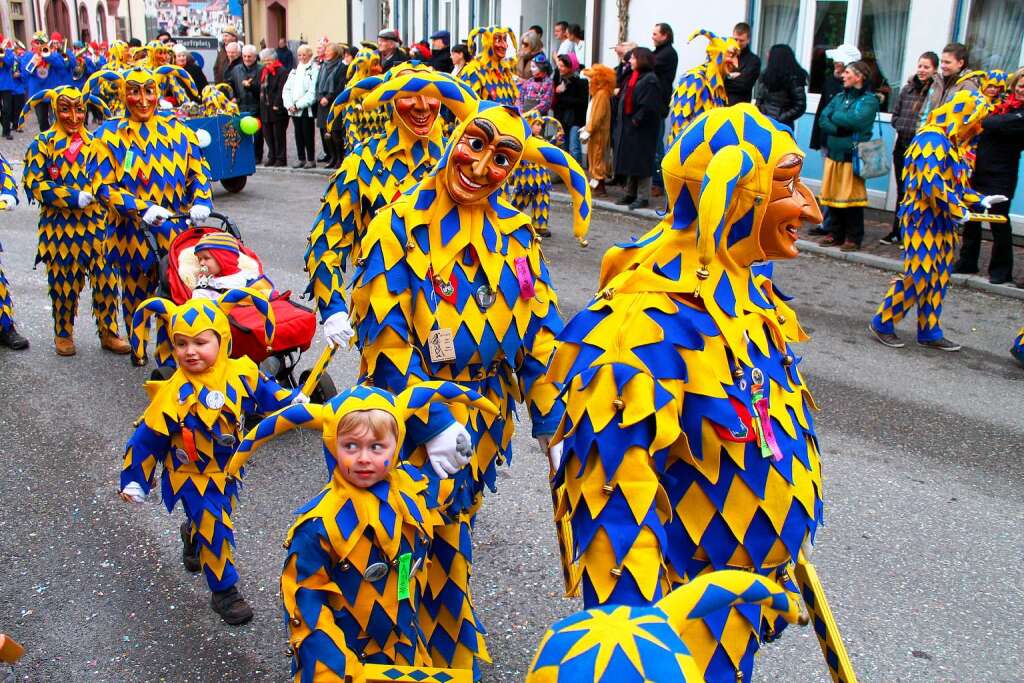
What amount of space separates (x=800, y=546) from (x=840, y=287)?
819cm

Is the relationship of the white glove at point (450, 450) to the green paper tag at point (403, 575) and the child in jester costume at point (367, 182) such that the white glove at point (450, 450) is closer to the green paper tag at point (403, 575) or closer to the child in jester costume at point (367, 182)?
the green paper tag at point (403, 575)

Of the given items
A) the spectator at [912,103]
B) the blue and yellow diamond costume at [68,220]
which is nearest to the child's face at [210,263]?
the blue and yellow diamond costume at [68,220]

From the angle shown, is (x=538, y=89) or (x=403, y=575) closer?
(x=403, y=575)

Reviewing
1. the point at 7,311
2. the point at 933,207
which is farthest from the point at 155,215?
the point at 933,207

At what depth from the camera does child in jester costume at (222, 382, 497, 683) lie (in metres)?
3.18

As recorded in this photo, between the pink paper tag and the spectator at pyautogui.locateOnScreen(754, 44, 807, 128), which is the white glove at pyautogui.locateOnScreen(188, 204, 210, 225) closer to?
the pink paper tag

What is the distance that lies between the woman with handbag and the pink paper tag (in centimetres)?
826

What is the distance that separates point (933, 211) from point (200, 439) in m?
6.17

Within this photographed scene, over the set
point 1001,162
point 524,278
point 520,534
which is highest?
point 524,278

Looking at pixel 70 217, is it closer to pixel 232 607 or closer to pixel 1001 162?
pixel 232 607

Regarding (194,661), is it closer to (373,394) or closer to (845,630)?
(373,394)

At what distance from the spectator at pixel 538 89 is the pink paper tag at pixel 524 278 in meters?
11.7

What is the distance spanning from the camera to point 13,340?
8391mm

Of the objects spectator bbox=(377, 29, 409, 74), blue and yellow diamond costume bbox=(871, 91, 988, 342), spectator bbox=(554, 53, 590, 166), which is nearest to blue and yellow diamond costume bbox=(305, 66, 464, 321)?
blue and yellow diamond costume bbox=(871, 91, 988, 342)
